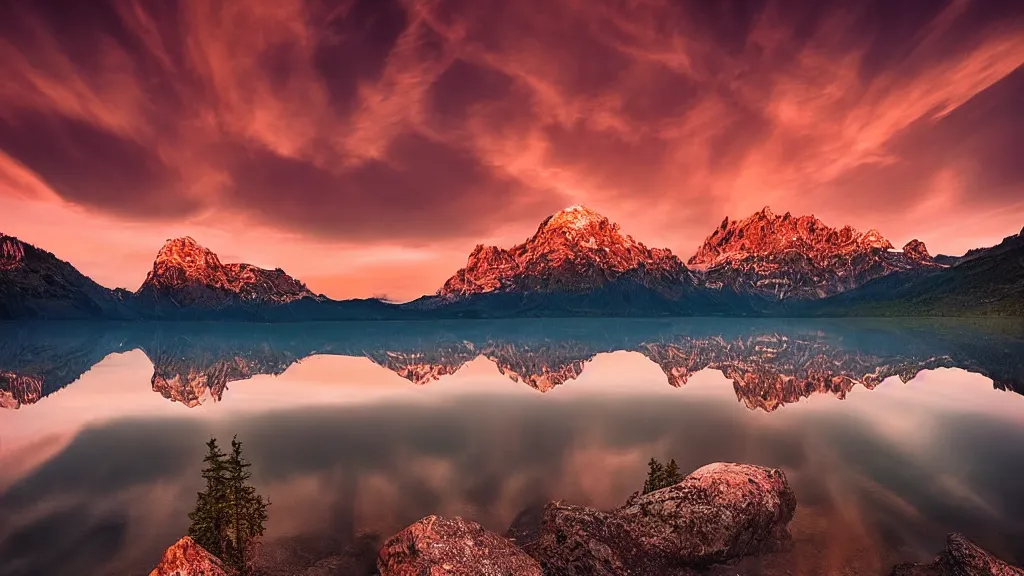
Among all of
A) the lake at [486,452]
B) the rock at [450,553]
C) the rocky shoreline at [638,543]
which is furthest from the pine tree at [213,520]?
the rock at [450,553]

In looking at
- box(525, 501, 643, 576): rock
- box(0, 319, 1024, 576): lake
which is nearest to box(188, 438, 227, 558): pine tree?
box(0, 319, 1024, 576): lake

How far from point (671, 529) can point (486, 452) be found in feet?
68.4

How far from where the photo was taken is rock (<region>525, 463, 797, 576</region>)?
811 inches

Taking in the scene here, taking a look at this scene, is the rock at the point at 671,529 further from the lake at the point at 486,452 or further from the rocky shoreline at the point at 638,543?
the lake at the point at 486,452

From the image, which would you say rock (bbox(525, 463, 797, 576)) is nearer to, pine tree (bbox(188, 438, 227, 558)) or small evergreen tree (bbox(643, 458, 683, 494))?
small evergreen tree (bbox(643, 458, 683, 494))

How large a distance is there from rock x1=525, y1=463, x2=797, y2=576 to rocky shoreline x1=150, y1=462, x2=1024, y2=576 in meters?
0.04

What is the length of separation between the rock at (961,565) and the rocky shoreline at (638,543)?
38mm

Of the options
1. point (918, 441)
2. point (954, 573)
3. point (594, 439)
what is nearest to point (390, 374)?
point (594, 439)

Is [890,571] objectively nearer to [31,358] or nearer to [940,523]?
[940,523]

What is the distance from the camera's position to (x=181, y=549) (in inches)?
671

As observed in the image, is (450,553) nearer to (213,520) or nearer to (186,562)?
(186,562)

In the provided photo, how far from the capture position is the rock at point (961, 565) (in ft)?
64.1

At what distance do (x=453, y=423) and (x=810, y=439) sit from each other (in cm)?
3369

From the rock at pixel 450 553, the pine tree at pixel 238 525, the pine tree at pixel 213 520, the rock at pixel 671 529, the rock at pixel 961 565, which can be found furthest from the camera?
the pine tree at pixel 238 525
